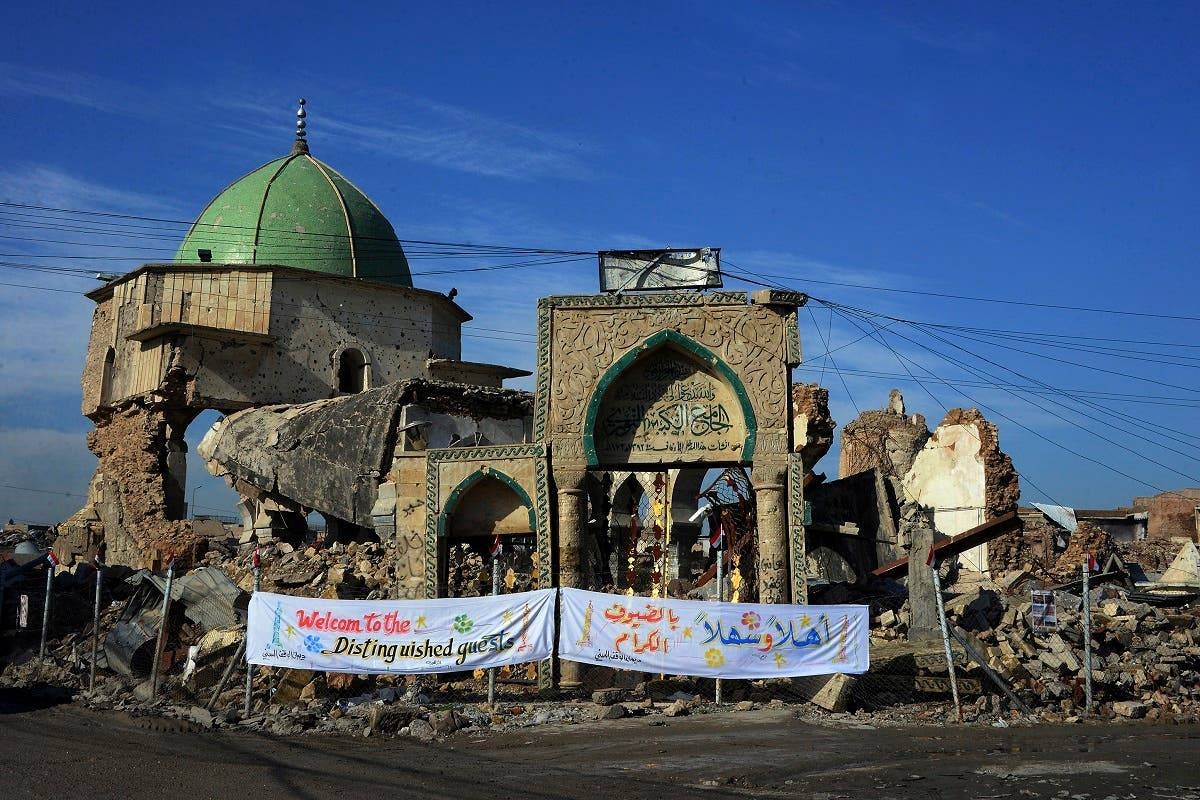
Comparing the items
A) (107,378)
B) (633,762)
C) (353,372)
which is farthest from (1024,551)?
(107,378)

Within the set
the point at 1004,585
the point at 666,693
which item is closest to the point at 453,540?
the point at 666,693


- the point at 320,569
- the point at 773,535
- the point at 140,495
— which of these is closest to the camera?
the point at 773,535

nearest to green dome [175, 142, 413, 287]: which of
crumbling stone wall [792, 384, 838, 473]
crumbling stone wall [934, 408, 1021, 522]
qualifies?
crumbling stone wall [792, 384, 838, 473]

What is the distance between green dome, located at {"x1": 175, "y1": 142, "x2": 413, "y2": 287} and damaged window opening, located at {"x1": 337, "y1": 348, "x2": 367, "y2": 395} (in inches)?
87.3

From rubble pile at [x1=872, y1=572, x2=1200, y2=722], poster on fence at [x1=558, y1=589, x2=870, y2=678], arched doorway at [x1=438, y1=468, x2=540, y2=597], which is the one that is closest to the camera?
poster on fence at [x1=558, y1=589, x2=870, y2=678]

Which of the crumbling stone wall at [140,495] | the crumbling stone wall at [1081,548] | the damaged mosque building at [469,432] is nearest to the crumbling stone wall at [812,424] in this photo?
the damaged mosque building at [469,432]

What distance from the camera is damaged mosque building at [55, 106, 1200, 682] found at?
1672 cm

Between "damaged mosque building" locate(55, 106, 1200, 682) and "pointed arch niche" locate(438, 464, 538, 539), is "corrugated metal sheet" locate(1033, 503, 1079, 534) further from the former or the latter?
"pointed arch niche" locate(438, 464, 538, 539)

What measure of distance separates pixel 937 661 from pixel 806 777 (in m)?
5.16

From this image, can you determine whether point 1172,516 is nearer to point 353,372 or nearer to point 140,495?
point 353,372

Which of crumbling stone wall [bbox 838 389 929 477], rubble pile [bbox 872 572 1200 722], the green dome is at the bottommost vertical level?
rubble pile [bbox 872 572 1200 722]

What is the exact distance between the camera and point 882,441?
128 feet

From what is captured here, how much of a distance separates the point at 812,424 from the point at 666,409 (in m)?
7.14

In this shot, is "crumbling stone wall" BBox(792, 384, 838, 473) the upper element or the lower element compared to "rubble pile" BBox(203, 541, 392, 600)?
upper
